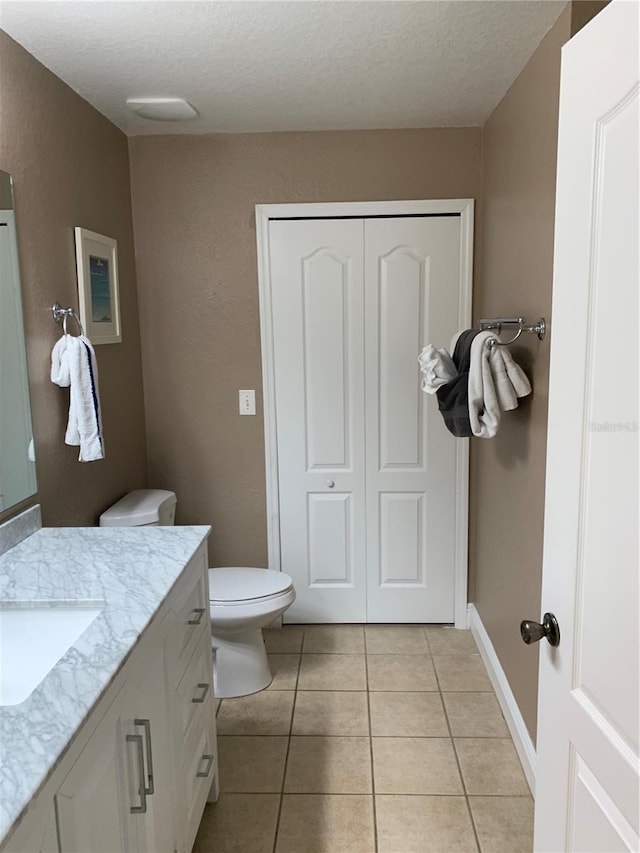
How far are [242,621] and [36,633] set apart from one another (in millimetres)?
1118

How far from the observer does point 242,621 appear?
2.45 metres

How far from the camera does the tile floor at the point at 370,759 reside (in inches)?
73.7

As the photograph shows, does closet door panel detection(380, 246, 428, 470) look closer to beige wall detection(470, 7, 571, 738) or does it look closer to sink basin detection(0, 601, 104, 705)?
beige wall detection(470, 7, 571, 738)

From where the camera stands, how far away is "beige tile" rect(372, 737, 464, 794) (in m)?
2.06

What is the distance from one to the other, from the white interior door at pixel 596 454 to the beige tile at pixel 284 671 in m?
1.60

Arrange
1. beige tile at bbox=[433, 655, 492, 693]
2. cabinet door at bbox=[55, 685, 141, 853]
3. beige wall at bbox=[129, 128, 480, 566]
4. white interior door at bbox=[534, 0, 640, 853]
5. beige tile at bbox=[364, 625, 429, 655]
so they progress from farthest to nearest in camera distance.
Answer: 1. beige tile at bbox=[364, 625, 429, 655]
2. beige wall at bbox=[129, 128, 480, 566]
3. beige tile at bbox=[433, 655, 492, 693]
4. cabinet door at bbox=[55, 685, 141, 853]
5. white interior door at bbox=[534, 0, 640, 853]

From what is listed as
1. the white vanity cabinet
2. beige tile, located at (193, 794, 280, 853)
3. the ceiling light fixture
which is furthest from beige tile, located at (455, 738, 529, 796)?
the ceiling light fixture

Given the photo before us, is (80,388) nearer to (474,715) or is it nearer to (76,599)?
(76,599)

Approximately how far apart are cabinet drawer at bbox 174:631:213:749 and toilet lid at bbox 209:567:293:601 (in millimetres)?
536

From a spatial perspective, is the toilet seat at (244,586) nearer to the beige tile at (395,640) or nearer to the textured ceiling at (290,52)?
the beige tile at (395,640)

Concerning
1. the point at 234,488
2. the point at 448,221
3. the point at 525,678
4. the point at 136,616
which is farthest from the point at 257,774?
the point at 448,221

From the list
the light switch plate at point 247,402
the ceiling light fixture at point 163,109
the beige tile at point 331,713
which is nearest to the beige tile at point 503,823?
the beige tile at point 331,713

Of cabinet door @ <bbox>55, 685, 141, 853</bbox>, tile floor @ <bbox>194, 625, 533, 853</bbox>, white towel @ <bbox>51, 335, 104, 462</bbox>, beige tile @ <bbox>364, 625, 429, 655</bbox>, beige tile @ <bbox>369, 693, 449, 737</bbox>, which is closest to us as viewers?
cabinet door @ <bbox>55, 685, 141, 853</bbox>

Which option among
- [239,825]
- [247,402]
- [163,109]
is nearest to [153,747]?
[239,825]
